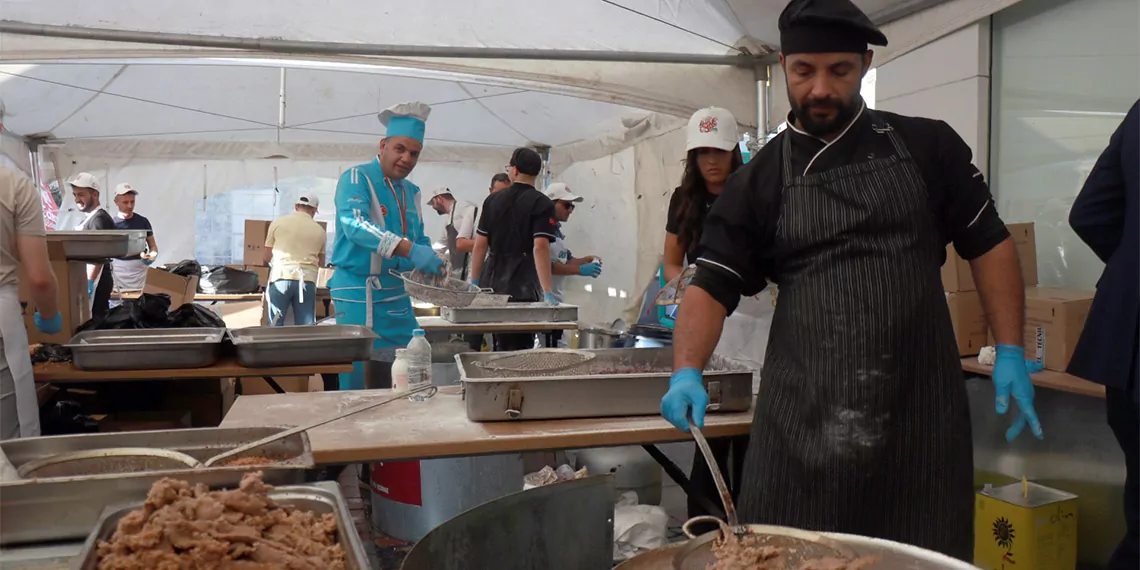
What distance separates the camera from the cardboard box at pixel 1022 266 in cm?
325

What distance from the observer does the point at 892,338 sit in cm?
169

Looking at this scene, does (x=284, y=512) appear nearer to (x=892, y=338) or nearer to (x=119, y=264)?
(x=892, y=338)

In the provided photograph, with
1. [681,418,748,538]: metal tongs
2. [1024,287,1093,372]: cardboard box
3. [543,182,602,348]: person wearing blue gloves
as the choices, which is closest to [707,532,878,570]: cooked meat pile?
[681,418,748,538]: metal tongs

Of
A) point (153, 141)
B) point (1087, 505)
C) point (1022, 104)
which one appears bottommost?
point (1087, 505)

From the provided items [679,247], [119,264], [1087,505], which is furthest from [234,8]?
[1087,505]

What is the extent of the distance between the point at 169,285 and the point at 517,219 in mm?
2565

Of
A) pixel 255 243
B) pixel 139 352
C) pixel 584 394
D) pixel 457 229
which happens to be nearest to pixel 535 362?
pixel 584 394

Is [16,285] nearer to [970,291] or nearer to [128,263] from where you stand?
[970,291]

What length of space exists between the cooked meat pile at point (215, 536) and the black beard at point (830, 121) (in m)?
1.23

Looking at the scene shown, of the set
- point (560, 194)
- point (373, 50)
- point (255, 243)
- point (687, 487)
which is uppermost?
point (373, 50)

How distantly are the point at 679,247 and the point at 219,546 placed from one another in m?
2.40

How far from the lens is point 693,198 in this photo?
3111 mm

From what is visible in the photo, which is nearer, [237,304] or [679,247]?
[679,247]

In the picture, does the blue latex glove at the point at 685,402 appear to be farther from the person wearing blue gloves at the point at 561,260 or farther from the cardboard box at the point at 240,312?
the cardboard box at the point at 240,312
